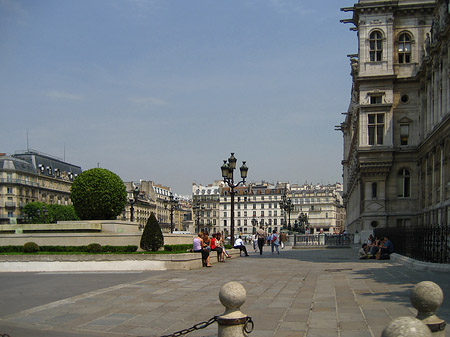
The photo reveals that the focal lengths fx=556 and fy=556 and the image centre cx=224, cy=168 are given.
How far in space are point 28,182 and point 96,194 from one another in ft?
238

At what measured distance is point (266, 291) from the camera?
14188mm

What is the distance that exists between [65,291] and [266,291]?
521cm

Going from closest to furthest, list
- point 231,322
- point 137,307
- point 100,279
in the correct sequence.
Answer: point 231,322 → point 137,307 → point 100,279

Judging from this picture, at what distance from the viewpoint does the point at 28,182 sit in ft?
318

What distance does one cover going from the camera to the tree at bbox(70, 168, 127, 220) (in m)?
29.8

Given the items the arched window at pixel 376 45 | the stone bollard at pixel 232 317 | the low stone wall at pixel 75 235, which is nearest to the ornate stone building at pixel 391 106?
the arched window at pixel 376 45

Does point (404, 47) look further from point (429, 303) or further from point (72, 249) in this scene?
point (429, 303)

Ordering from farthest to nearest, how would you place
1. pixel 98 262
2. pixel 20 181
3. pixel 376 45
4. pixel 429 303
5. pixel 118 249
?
pixel 20 181, pixel 376 45, pixel 118 249, pixel 98 262, pixel 429 303

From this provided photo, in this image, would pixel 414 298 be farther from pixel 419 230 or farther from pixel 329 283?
pixel 419 230

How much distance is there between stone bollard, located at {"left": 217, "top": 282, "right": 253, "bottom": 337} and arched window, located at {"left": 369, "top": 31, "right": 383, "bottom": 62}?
3641 centimetres

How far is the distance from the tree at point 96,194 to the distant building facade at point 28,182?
175 feet

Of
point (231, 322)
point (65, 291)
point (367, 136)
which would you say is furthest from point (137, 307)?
point (367, 136)

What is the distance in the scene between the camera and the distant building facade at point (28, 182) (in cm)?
9144

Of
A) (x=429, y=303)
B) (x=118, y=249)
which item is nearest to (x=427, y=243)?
(x=118, y=249)
